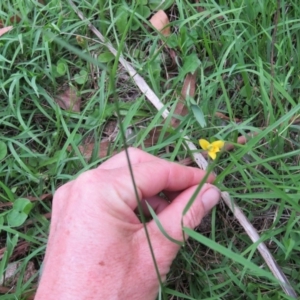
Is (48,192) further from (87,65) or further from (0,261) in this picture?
(87,65)

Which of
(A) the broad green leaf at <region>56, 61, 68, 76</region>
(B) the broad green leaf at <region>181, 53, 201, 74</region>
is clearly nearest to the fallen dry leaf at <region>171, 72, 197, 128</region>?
(B) the broad green leaf at <region>181, 53, 201, 74</region>

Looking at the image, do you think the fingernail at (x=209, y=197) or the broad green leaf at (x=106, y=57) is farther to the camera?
the broad green leaf at (x=106, y=57)

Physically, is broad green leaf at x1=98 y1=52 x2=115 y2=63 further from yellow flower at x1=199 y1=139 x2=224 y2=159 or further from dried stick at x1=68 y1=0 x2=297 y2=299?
yellow flower at x1=199 y1=139 x2=224 y2=159

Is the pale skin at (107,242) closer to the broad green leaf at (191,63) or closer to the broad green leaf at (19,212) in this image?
the broad green leaf at (19,212)

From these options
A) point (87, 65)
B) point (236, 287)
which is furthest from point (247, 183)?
point (87, 65)

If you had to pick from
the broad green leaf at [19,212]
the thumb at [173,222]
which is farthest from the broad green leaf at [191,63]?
the broad green leaf at [19,212]
